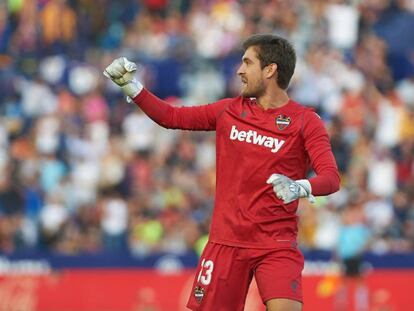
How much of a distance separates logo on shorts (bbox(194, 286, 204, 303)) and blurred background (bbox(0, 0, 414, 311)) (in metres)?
9.75

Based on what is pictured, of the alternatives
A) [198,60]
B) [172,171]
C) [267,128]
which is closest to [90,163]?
[172,171]

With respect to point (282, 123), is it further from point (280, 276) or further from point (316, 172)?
point (280, 276)

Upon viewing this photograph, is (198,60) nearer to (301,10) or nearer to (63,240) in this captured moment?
(301,10)

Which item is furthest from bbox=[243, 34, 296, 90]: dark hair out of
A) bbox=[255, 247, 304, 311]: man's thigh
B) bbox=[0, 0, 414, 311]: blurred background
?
bbox=[0, 0, 414, 311]: blurred background

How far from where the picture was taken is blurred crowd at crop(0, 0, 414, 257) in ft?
62.7

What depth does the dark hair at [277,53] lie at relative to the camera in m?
8.51

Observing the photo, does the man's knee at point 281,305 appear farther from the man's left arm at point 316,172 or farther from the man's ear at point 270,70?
the man's ear at point 270,70

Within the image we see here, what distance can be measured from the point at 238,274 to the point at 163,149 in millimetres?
11917

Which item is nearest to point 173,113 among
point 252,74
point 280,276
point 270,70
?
point 252,74

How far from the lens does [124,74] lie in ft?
27.8

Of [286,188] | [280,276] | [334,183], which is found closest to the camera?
[286,188]

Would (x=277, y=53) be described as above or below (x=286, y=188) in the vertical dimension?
above

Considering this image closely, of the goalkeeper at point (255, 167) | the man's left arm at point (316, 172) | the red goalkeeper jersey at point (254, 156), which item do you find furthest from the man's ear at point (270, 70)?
the man's left arm at point (316, 172)

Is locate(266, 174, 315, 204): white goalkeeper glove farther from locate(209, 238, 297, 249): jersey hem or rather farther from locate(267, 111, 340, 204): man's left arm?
locate(209, 238, 297, 249): jersey hem
